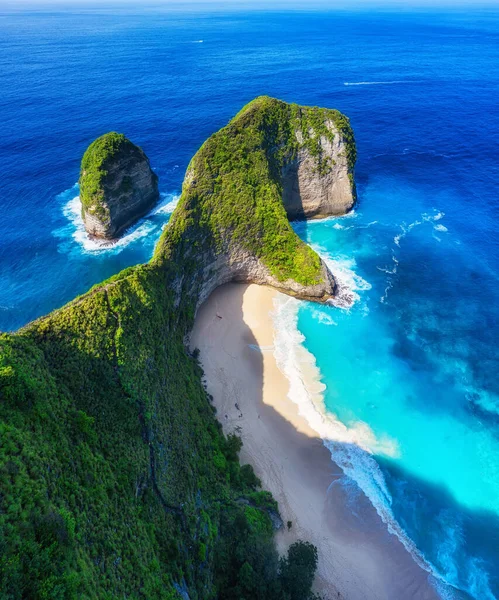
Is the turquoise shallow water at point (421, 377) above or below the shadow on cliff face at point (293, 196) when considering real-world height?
below

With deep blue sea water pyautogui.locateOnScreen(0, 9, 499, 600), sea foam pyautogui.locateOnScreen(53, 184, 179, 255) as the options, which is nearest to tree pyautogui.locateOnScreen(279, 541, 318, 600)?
deep blue sea water pyautogui.locateOnScreen(0, 9, 499, 600)

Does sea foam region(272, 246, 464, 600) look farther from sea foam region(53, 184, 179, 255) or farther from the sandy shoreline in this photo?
sea foam region(53, 184, 179, 255)

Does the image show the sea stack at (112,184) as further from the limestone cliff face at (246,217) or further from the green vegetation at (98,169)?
the limestone cliff face at (246,217)

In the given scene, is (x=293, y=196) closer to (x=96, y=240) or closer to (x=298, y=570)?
(x=96, y=240)

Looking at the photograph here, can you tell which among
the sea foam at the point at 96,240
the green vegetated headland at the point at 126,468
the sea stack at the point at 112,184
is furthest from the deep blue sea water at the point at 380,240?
the green vegetated headland at the point at 126,468

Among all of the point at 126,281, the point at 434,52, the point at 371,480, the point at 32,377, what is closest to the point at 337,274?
the point at 371,480

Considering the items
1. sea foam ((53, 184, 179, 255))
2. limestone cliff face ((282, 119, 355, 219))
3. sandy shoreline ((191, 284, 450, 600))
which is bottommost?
sandy shoreline ((191, 284, 450, 600))

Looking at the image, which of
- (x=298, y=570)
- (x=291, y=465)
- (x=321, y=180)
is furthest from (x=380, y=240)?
(x=298, y=570)
